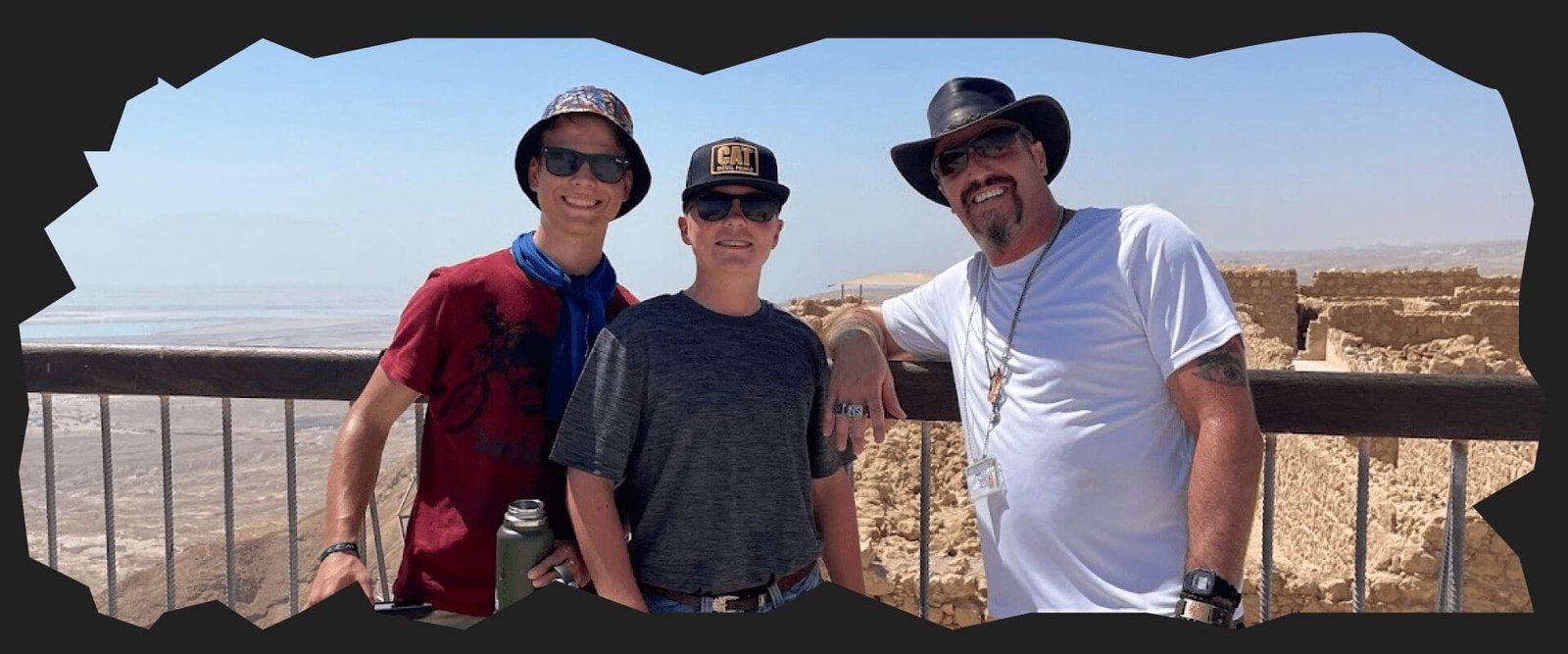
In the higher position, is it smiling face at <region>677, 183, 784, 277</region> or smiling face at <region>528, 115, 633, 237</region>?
smiling face at <region>528, 115, 633, 237</region>

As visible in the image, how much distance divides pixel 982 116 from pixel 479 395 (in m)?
1.38

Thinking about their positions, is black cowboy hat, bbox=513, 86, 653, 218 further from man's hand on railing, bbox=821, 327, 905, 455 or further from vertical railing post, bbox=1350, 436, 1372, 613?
vertical railing post, bbox=1350, 436, 1372, 613

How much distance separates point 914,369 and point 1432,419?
1.29 metres

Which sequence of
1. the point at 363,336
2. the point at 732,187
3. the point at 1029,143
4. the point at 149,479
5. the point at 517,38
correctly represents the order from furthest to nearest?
the point at 149,479
the point at 363,336
the point at 1029,143
the point at 517,38
the point at 732,187

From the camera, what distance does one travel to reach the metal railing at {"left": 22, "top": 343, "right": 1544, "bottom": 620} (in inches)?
95.8

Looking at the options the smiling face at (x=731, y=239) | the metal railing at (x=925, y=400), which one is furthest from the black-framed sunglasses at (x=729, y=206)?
the metal railing at (x=925, y=400)

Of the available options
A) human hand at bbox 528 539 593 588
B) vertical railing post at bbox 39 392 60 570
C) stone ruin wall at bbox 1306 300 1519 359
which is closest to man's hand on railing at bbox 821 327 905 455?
human hand at bbox 528 539 593 588

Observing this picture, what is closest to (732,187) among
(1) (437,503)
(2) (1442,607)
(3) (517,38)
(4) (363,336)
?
(3) (517,38)

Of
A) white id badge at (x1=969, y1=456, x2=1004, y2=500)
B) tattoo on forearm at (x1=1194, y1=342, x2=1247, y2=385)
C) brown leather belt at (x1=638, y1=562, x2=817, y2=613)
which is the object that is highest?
tattoo on forearm at (x1=1194, y1=342, x2=1247, y2=385)

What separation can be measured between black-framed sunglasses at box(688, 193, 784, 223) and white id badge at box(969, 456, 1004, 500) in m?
0.80

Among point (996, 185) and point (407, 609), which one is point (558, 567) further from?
point (996, 185)

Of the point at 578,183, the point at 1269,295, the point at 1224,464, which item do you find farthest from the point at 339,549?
the point at 1269,295

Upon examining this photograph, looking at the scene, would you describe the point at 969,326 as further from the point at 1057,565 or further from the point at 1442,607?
the point at 1442,607

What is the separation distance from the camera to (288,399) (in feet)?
9.56
